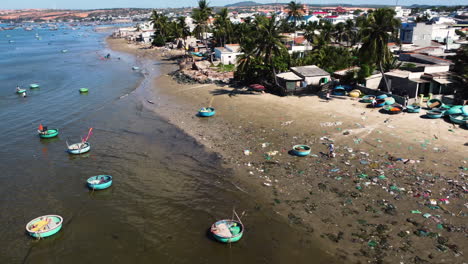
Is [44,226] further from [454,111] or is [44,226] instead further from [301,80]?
[454,111]

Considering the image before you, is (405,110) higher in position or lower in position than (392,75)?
lower

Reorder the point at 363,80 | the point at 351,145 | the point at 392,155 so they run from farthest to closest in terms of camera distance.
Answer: the point at 363,80
the point at 351,145
the point at 392,155

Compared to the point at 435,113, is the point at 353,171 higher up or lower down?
lower down

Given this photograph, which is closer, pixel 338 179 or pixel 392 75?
pixel 338 179

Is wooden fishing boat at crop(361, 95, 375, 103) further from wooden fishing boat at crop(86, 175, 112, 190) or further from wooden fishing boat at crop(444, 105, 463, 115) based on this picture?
wooden fishing boat at crop(86, 175, 112, 190)

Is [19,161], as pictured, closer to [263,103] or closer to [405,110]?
[263,103]

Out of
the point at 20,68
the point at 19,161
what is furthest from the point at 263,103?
the point at 20,68

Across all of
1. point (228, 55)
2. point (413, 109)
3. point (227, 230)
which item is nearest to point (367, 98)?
point (413, 109)
